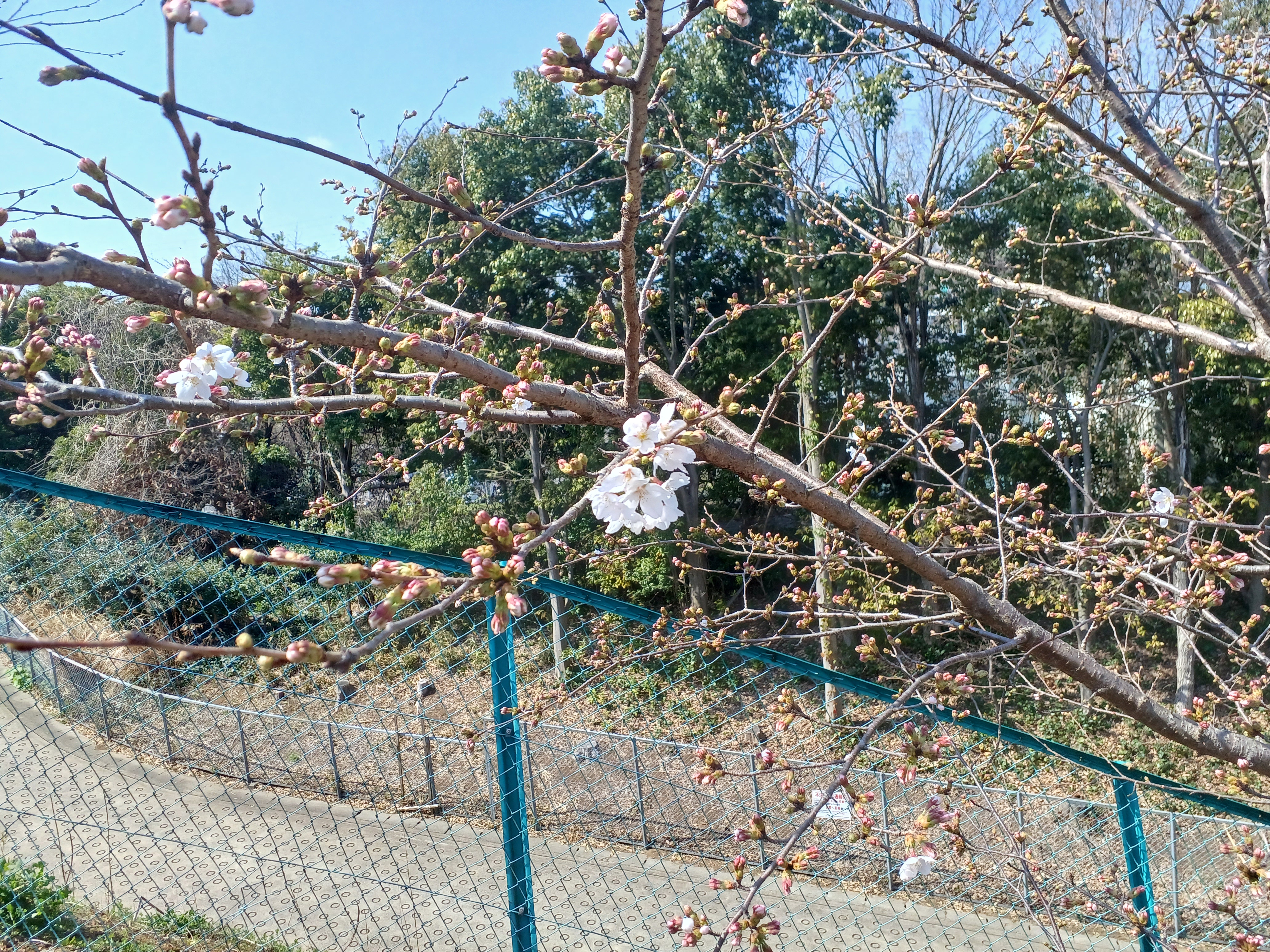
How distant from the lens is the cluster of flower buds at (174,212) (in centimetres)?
93

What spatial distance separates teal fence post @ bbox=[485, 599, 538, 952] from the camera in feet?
6.05

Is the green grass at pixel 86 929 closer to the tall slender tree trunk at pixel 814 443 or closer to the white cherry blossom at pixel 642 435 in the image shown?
the white cherry blossom at pixel 642 435

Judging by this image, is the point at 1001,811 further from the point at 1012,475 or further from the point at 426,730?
the point at 1012,475

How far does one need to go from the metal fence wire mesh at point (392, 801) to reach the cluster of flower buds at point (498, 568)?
1372 mm

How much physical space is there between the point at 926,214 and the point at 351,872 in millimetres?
3789

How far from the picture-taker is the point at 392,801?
504 cm

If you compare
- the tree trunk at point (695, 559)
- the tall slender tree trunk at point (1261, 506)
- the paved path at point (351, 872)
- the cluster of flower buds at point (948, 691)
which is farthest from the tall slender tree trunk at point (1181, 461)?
the cluster of flower buds at point (948, 691)

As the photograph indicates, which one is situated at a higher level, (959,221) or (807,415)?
(959,221)

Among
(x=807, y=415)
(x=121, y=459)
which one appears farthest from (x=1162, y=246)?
(x=121, y=459)

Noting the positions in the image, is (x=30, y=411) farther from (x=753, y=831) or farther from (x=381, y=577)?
(x=753, y=831)

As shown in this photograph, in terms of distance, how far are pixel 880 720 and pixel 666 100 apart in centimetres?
740

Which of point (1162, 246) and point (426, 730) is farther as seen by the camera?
point (1162, 246)

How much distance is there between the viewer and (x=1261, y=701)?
2049 millimetres

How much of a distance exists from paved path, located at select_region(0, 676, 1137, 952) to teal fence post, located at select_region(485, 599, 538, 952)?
1974 millimetres
